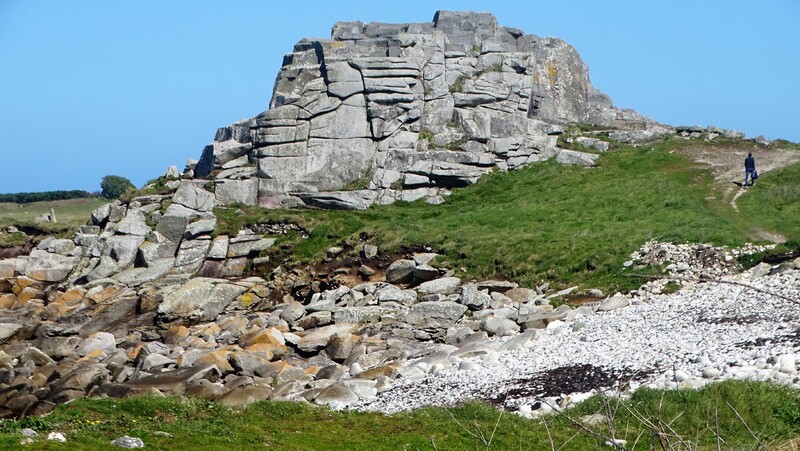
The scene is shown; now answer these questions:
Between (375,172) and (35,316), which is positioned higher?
(375,172)

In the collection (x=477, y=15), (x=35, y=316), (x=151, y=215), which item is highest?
(x=477, y=15)

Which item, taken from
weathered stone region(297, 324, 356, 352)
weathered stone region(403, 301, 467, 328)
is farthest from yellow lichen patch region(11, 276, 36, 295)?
weathered stone region(403, 301, 467, 328)

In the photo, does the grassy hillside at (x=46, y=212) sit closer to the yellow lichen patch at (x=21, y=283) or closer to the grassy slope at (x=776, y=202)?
the yellow lichen patch at (x=21, y=283)

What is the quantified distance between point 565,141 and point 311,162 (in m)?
14.0

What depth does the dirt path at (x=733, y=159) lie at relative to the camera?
148ft

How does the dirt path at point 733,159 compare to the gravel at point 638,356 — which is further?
the dirt path at point 733,159

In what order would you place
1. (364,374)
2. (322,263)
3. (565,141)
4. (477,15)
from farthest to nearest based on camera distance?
(477,15)
(565,141)
(322,263)
(364,374)

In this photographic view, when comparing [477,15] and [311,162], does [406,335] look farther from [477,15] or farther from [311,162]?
[477,15]

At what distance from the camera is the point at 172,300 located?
3834cm

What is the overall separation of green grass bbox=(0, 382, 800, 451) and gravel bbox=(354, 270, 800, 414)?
1.00 meters

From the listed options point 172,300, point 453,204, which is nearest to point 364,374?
point 172,300

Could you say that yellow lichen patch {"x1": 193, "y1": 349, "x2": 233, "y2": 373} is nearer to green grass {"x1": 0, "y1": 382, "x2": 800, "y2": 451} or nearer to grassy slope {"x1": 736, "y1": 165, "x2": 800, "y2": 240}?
green grass {"x1": 0, "y1": 382, "x2": 800, "y2": 451}

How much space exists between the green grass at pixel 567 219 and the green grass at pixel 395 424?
14986 millimetres

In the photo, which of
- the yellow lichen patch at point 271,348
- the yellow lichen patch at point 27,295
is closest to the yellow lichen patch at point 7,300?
the yellow lichen patch at point 27,295
